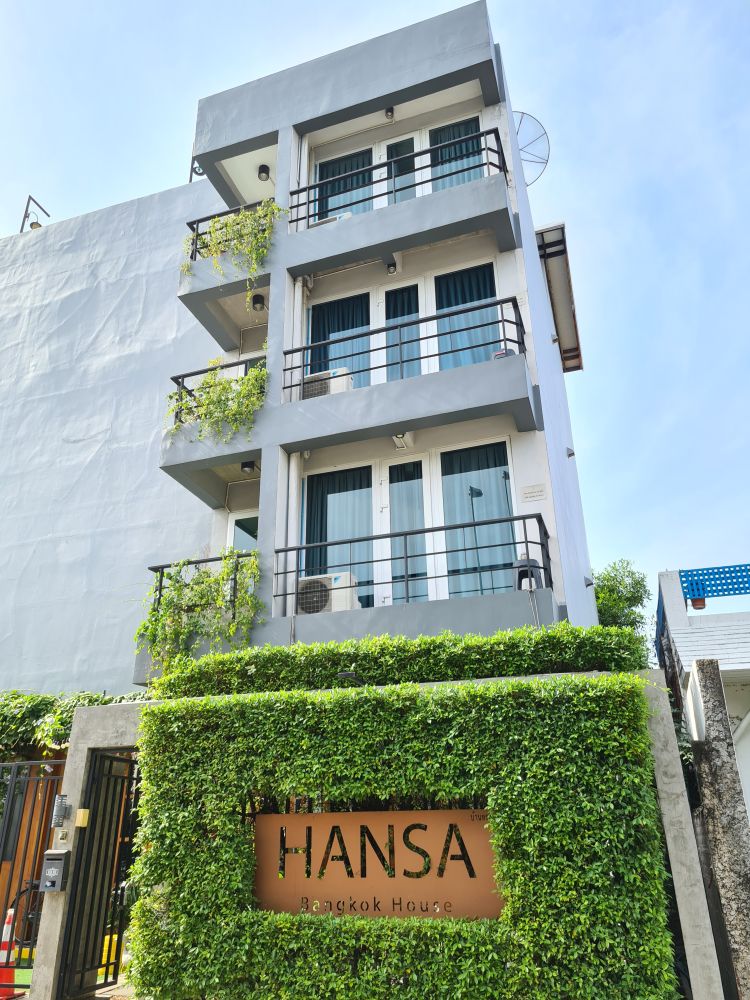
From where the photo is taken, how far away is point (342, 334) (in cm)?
1140

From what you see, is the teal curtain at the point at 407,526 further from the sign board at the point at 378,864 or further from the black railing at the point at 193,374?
the sign board at the point at 378,864

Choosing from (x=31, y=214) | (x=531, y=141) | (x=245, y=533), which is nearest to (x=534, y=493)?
(x=245, y=533)

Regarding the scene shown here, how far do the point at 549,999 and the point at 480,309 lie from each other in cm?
826

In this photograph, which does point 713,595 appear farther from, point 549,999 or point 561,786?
point 549,999

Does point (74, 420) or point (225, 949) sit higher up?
point (74, 420)

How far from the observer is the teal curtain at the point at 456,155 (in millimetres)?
11367

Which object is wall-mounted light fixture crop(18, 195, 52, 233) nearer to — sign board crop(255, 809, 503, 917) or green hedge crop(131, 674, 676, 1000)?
green hedge crop(131, 674, 676, 1000)

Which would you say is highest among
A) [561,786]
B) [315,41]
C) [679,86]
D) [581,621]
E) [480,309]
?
[315,41]

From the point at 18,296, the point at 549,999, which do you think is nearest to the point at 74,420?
the point at 18,296

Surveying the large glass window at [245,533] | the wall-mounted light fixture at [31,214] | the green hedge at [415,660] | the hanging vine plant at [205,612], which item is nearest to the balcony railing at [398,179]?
the large glass window at [245,533]

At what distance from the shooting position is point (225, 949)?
577cm

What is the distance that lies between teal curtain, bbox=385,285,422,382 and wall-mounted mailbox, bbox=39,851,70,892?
7.17 meters

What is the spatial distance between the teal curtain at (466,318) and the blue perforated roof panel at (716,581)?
4620 mm

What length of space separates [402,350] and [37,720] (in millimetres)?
8041
